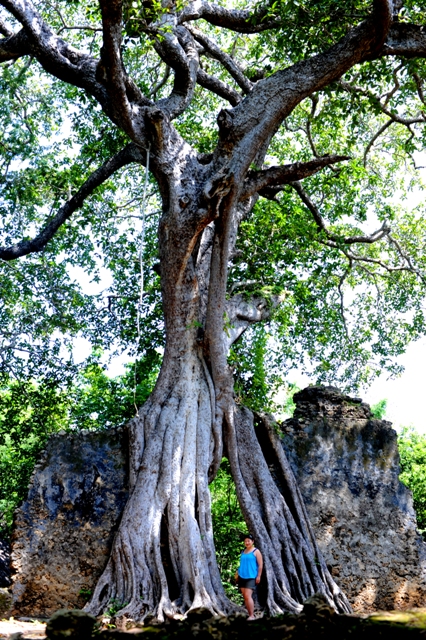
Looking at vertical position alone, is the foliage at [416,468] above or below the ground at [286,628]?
above

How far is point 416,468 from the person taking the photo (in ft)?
52.5

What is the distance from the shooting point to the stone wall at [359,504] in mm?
7355

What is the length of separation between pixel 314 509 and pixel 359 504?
23.7 inches

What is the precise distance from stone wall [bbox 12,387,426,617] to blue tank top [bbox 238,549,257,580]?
4.71ft

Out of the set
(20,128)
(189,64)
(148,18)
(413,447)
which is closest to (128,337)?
(20,128)

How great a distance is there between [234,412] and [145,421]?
1.12m

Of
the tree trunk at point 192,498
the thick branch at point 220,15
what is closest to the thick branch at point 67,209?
the tree trunk at point 192,498

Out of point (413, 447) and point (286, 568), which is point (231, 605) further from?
point (413, 447)

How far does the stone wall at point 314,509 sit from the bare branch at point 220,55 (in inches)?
192

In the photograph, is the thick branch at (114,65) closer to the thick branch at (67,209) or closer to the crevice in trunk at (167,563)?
the thick branch at (67,209)

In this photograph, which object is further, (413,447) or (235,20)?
(413,447)

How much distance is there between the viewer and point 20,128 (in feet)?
33.4

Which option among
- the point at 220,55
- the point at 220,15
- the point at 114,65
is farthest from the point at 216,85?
the point at 114,65

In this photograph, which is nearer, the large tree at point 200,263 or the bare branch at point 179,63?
the large tree at point 200,263
